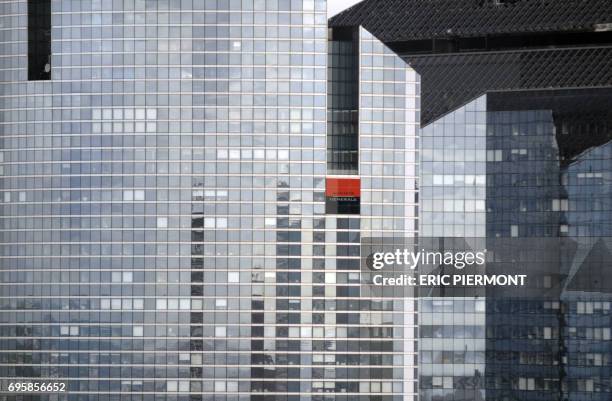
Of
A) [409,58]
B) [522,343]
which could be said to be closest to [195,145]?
[409,58]

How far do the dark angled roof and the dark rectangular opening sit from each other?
29.2 metres

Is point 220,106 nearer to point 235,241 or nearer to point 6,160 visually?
point 235,241

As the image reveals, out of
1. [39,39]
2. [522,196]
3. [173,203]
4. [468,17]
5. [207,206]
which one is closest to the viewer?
[522,196]

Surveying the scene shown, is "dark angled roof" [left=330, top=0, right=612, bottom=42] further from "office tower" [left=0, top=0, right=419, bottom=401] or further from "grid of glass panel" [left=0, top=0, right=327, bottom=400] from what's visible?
"grid of glass panel" [left=0, top=0, right=327, bottom=400]

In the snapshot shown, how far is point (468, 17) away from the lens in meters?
150

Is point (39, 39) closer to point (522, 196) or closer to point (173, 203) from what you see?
point (173, 203)

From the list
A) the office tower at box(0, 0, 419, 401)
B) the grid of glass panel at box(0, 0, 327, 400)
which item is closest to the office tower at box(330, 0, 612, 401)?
the office tower at box(0, 0, 419, 401)

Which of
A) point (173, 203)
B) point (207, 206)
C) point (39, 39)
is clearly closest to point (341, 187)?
point (207, 206)

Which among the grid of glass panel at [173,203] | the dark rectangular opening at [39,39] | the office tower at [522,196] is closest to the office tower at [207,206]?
the grid of glass panel at [173,203]

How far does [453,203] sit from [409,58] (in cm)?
1530

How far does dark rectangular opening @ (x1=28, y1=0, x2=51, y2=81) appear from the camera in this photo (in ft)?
496

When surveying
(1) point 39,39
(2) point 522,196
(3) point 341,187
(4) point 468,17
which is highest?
(4) point 468,17

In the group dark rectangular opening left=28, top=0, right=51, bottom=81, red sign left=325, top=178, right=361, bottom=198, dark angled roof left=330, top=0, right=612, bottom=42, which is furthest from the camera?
dark rectangular opening left=28, top=0, right=51, bottom=81

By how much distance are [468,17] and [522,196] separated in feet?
63.5
